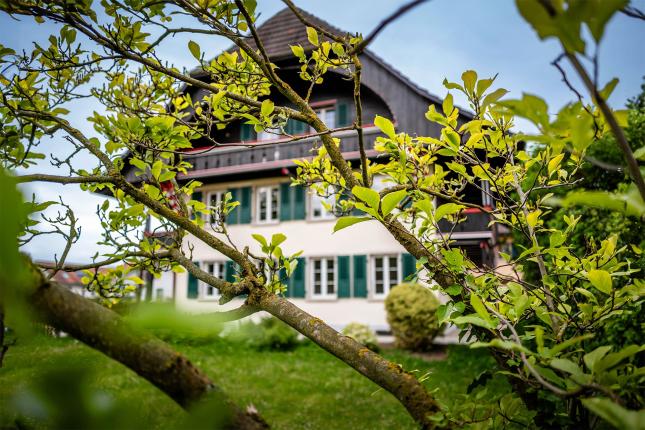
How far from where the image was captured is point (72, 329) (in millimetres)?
466

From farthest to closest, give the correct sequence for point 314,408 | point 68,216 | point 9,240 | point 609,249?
1. point 314,408
2. point 68,216
3. point 609,249
4. point 9,240

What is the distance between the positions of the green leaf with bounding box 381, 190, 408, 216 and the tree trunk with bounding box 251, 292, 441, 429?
1.46 feet

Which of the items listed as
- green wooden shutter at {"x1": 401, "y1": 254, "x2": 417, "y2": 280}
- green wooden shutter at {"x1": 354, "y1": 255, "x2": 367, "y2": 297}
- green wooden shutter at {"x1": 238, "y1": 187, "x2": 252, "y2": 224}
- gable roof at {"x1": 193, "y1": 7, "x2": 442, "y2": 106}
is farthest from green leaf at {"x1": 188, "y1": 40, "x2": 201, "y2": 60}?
green wooden shutter at {"x1": 238, "y1": 187, "x2": 252, "y2": 224}

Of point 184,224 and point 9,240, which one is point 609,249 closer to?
point 184,224

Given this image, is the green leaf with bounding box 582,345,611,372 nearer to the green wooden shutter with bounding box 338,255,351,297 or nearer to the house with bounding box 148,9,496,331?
the house with bounding box 148,9,496,331

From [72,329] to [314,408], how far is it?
6.01 metres

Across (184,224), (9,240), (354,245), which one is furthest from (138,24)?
(354,245)

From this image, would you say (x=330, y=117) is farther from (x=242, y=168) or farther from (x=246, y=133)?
(x=242, y=168)

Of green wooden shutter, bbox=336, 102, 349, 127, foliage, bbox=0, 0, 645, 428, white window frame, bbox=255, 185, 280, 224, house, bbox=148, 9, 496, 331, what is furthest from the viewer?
white window frame, bbox=255, 185, 280, 224

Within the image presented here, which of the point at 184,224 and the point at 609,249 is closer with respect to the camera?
the point at 609,249

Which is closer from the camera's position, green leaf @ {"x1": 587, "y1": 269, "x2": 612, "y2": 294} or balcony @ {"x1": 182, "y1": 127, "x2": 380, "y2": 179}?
green leaf @ {"x1": 587, "y1": 269, "x2": 612, "y2": 294}

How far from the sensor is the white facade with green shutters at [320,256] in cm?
1216

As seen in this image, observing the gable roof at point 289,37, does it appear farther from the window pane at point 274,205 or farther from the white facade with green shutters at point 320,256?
the window pane at point 274,205

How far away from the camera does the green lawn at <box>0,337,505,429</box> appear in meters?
0.30
